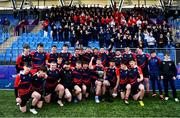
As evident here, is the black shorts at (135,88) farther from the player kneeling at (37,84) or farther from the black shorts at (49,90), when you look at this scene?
the player kneeling at (37,84)

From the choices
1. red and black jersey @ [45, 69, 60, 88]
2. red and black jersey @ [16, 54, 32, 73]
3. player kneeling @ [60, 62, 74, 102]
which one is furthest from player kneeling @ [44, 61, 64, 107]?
red and black jersey @ [16, 54, 32, 73]

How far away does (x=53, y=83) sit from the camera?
1016 cm

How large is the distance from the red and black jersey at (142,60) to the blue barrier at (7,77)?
1.71 metres

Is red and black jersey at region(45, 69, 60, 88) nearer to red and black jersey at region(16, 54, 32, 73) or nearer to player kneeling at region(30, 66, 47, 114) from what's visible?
player kneeling at region(30, 66, 47, 114)

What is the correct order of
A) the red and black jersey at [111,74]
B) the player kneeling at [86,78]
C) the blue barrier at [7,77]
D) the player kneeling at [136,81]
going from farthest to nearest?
the blue barrier at [7,77], the red and black jersey at [111,74], the player kneeling at [86,78], the player kneeling at [136,81]

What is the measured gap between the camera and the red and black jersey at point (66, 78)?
10359 mm

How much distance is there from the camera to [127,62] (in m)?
11.2

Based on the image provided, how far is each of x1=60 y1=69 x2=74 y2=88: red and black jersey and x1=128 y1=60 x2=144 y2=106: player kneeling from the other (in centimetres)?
177

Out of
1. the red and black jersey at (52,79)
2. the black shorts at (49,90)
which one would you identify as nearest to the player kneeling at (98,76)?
the red and black jersey at (52,79)

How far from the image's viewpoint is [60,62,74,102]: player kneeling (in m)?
10.3

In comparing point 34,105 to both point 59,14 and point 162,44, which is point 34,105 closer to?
point 162,44

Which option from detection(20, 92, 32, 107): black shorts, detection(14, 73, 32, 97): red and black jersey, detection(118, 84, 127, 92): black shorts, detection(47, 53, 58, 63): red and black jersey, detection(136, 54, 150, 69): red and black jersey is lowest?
detection(20, 92, 32, 107): black shorts

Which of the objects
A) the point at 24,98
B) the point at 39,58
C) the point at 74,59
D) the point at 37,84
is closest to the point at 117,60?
the point at 74,59

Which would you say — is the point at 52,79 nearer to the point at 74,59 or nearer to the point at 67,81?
the point at 67,81
